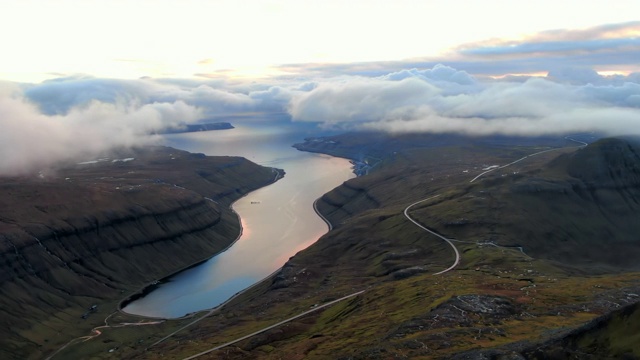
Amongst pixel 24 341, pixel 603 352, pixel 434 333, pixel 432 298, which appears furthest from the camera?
pixel 24 341

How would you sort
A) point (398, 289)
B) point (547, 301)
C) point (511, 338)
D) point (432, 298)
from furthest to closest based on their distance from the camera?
point (398, 289) < point (432, 298) < point (547, 301) < point (511, 338)

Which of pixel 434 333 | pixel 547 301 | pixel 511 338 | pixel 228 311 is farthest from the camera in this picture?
pixel 228 311

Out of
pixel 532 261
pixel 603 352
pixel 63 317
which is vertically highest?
pixel 603 352

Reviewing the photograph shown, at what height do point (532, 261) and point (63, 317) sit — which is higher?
point (532, 261)

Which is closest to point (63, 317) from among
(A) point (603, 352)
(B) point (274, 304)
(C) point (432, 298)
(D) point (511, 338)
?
(B) point (274, 304)

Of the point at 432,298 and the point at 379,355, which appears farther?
the point at 432,298

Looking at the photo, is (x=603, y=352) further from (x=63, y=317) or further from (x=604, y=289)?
(x=63, y=317)

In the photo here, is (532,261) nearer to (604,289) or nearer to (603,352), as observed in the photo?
(604,289)

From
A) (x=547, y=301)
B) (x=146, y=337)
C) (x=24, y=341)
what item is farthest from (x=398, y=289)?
(x=24, y=341)

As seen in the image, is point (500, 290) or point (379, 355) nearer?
point (379, 355)
